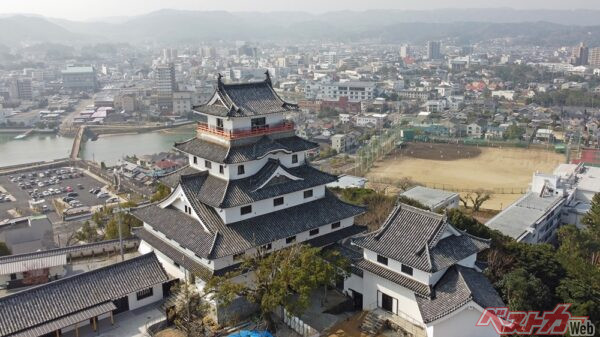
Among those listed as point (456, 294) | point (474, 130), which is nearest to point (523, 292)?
point (456, 294)

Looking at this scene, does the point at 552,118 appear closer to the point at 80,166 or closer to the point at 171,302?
the point at 80,166

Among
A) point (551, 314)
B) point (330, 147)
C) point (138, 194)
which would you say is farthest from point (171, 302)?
point (330, 147)

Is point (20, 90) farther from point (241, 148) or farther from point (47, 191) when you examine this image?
point (241, 148)

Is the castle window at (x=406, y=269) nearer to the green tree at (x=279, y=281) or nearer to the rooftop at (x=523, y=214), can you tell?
the green tree at (x=279, y=281)

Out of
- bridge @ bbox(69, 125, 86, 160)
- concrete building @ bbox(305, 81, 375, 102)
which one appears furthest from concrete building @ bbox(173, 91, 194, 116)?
concrete building @ bbox(305, 81, 375, 102)

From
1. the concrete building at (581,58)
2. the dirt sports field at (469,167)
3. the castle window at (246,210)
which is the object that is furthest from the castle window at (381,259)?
the concrete building at (581,58)
